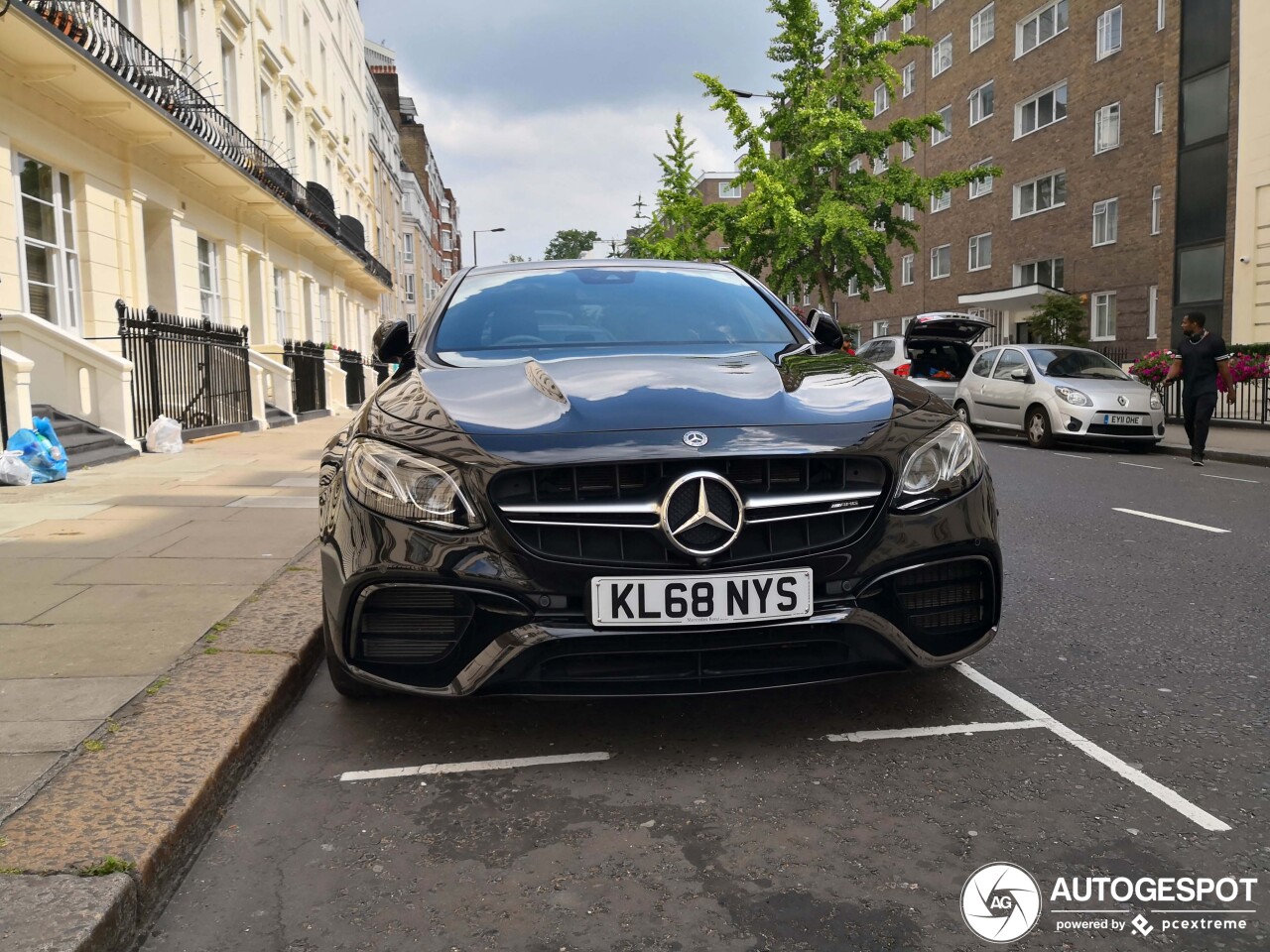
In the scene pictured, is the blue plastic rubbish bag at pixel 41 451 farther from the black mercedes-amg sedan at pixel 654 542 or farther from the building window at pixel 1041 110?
the building window at pixel 1041 110

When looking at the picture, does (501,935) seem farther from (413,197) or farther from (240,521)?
(413,197)

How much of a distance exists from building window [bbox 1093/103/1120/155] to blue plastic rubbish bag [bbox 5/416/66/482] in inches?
1083

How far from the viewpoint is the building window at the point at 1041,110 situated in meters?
30.6

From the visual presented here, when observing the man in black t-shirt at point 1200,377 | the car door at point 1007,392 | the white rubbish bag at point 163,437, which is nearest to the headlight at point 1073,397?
the car door at point 1007,392

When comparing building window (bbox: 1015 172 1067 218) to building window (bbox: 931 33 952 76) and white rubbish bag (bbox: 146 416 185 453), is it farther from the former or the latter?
white rubbish bag (bbox: 146 416 185 453)

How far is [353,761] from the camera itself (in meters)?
2.99

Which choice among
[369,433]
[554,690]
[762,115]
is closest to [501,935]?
[554,690]

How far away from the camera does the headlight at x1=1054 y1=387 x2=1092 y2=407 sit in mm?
14391

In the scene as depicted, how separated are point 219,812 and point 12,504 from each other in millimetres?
6131

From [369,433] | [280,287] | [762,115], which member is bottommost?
[369,433]

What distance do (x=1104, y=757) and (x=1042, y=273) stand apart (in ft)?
105

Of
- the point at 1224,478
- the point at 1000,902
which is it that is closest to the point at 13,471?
the point at 1000,902

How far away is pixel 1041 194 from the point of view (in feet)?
104

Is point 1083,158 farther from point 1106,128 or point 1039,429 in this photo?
point 1039,429
